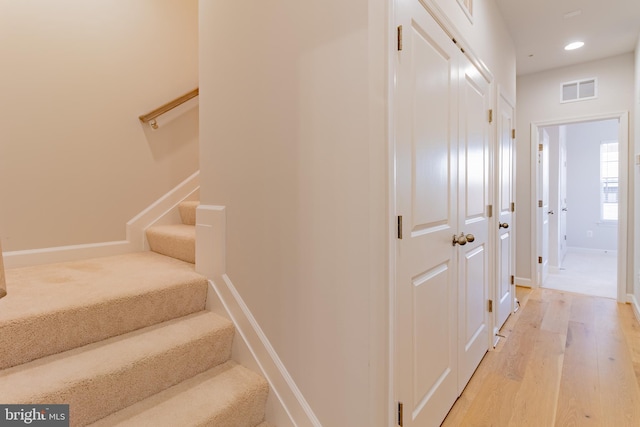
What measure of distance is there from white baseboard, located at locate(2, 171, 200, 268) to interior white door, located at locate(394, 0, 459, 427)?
2.09 metres

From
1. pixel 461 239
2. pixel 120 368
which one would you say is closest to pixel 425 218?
pixel 461 239

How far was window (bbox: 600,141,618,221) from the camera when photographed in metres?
6.09

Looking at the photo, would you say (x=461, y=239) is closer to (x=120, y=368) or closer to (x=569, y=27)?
(x=120, y=368)

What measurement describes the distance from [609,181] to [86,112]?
8.13m

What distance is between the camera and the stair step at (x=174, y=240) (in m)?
2.09

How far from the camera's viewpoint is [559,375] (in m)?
2.06

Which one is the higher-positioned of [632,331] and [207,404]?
[207,404]

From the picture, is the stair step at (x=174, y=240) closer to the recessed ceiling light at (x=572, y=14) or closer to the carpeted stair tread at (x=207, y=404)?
the carpeted stair tread at (x=207, y=404)

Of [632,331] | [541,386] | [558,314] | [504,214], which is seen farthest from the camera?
[558,314]

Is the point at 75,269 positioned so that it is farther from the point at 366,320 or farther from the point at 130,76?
the point at 366,320

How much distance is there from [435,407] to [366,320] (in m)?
0.80

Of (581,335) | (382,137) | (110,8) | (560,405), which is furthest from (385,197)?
(581,335)

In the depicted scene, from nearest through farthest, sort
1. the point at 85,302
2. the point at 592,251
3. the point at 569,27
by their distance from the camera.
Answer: the point at 85,302
the point at 569,27
the point at 592,251
